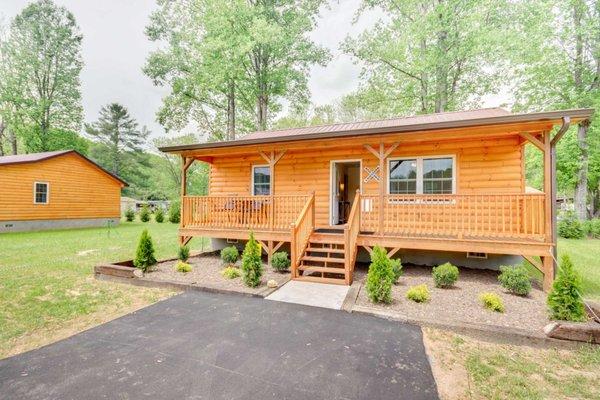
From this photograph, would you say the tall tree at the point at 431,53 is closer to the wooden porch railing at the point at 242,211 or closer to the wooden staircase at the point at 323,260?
the wooden porch railing at the point at 242,211

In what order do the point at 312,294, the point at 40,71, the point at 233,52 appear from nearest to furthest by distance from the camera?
the point at 312,294 → the point at 233,52 → the point at 40,71

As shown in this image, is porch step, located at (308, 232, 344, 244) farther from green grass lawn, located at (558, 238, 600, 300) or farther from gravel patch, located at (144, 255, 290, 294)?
green grass lawn, located at (558, 238, 600, 300)

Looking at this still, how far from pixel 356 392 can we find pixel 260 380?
987mm

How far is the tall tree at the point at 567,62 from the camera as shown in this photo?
15445 mm

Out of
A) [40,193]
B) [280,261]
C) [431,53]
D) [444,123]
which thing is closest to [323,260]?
[280,261]

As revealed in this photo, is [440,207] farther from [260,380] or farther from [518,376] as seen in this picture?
[260,380]

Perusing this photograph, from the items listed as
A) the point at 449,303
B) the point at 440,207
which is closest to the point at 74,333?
the point at 449,303

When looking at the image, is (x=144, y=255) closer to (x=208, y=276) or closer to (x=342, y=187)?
(x=208, y=276)

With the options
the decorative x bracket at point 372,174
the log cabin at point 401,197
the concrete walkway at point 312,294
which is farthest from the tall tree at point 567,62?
the concrete walkway at point 312,294

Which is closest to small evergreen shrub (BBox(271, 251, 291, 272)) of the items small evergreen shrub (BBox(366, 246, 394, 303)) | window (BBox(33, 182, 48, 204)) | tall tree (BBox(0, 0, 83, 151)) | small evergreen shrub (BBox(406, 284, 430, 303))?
small evergreen shrub (BBox(366, 246, 394, 303))

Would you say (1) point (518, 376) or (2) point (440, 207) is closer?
(1) point (518, 376)

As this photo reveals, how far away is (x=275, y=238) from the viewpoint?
309 inches

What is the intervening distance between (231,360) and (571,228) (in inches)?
749

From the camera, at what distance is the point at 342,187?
10.5 metres
